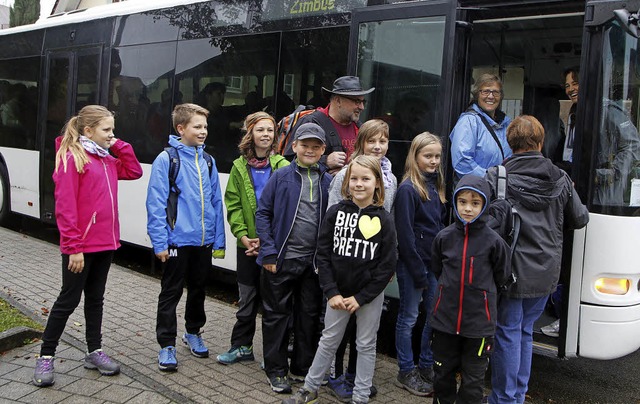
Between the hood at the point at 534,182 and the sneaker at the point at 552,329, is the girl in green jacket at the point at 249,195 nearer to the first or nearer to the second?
the hood at the point at 534,182

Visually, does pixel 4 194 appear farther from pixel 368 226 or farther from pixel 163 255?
pixel 368 226

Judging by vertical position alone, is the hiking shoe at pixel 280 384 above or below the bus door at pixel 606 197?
below

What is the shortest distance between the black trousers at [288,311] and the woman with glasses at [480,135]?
1.40 m

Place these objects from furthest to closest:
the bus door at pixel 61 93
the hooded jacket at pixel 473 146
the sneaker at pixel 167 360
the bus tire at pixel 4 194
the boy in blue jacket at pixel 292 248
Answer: the bus tire at pixel 4 194, the bus door at pixel 61 93, the hooded jacket at pixel 473 146, the sneaker at pixel 167 360, the boy in blue jacket at pixel 292 248

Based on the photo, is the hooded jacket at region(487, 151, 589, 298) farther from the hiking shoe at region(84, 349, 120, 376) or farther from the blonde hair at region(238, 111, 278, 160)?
the hiking shoe at region(84, 349, 120, 376)

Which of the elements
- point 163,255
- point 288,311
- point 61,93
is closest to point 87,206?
point 163,255

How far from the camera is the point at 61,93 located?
10.3 metres

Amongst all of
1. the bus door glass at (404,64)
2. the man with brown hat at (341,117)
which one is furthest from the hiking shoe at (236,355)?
the bus door glass at (404,64)

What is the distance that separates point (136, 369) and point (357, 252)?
197 centimetres

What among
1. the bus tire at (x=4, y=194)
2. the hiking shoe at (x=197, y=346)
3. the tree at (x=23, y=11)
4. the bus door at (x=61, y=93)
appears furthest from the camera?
the tree at (x=23, y=11)

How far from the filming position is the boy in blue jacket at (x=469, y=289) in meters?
3.91

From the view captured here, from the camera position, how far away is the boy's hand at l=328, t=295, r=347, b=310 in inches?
166

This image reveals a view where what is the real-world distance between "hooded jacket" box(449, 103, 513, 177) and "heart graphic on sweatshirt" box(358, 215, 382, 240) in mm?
1152

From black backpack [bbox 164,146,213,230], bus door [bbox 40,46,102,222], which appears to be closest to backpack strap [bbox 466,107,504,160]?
black backpack [bbox 164,146,213,230]
